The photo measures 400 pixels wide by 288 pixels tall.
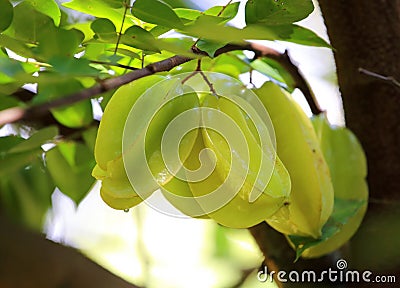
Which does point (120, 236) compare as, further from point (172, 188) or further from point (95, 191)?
point (172, 188)

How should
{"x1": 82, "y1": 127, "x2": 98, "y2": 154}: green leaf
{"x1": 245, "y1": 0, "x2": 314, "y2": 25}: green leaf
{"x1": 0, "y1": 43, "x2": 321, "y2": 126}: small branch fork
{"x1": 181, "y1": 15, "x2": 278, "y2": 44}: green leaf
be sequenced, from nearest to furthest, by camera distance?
Result: {"x1": 0, "y1": 43, "x2": 321, "y2": 126}: small branch fork
{"x1": 181, "y1": 15, "x2": 278, "y2": 44}: green leaf
{"x1": 245, "y1": 0, "x2": 314, "y2": 25}: green leaf
{"x1": 82, "y1": 127, "x2": 98, "y2": 154}: green leaf

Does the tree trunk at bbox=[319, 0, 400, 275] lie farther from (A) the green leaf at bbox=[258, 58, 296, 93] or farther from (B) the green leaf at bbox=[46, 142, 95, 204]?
(B) the green leaf at bbox=[46, 142, 95, 204]

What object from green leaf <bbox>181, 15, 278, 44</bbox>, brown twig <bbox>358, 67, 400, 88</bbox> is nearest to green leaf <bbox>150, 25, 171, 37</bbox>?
green leaf <bbox>181, 15, 278, 44</bbox>

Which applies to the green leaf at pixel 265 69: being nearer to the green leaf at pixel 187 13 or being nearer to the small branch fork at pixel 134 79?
the small branch fork at pixel 134 79

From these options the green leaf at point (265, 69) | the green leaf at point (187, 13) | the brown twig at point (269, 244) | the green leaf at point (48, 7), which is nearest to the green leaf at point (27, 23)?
the green leaf at point (48, 7)

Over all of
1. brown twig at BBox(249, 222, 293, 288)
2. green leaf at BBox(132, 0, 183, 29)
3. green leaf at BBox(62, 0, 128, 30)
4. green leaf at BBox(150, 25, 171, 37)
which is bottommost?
brown twig at BBox(249, 222, 293, 288)

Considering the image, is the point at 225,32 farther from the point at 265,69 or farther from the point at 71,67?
the point at 265,69
